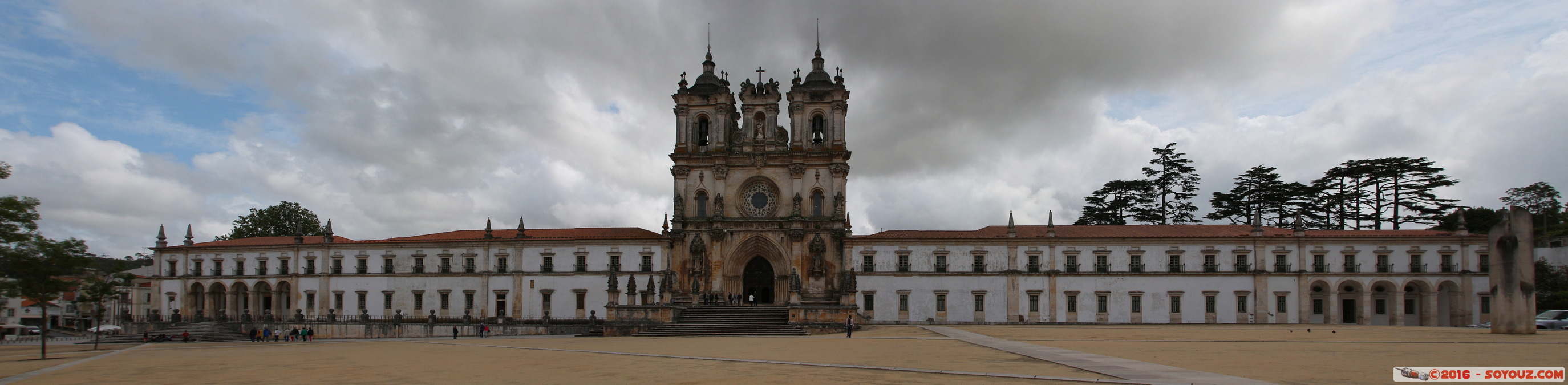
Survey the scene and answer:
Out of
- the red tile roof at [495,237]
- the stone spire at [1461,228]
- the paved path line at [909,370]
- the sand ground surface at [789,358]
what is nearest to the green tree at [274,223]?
the red tile roof at [495,237]

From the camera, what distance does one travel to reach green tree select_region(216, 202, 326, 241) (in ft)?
232

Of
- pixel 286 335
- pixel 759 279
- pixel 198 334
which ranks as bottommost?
pixel 198 334

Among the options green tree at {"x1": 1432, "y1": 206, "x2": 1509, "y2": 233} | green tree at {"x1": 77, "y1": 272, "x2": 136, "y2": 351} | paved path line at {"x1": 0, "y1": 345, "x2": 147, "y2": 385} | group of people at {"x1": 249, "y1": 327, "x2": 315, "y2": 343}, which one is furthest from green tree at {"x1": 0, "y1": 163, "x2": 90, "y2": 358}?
green tree at {"x1": 1432, "y1": 206, "x2": 1509, "y2": 233}

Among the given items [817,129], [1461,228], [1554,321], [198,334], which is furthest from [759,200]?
[1461,228]

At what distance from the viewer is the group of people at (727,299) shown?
143 ft

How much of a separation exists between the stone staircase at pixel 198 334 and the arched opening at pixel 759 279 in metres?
25.5

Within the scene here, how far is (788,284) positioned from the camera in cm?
4566

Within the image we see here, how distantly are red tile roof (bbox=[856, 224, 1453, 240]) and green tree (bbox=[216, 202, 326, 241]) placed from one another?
49790 mm

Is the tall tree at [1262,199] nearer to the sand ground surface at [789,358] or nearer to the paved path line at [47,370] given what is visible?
the sand ground surface at [789,358]

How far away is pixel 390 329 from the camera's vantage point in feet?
143

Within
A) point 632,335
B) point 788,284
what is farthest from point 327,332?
point 788,284

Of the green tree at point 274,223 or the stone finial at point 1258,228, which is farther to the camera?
the green tree at point 274,223

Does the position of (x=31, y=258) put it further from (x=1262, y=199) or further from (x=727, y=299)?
(x=1262, y=199)

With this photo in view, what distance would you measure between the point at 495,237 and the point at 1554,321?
5003 centimetres
